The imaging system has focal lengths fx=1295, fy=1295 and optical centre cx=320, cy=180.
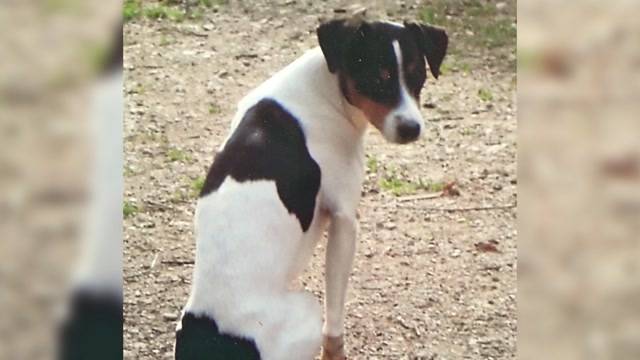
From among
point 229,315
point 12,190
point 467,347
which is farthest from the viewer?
point 467,347

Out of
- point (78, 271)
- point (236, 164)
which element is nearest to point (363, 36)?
point (236, 164)

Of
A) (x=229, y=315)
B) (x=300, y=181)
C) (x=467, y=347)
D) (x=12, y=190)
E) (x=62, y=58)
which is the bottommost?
(x=467, y=347)

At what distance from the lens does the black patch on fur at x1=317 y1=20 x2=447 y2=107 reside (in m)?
2.23

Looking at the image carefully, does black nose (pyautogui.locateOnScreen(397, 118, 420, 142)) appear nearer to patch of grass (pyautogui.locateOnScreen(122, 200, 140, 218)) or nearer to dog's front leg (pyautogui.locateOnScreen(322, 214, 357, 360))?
dog's front leg (pyautogui.locateOnScreen(322, 214, 357, 360))

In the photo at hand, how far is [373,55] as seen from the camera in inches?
88.0

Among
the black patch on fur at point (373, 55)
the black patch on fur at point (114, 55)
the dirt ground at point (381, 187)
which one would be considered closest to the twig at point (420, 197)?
the dirt ground at point (381, 187)

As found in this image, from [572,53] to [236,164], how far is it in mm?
610

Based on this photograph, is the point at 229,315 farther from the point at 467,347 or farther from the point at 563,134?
the point at 563,134

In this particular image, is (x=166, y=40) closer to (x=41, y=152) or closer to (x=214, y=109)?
(x=214, y=109)

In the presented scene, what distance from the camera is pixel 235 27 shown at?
231 cm

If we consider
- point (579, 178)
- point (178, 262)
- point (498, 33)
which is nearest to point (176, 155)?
point (178, 262)

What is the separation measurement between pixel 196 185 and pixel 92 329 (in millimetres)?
336

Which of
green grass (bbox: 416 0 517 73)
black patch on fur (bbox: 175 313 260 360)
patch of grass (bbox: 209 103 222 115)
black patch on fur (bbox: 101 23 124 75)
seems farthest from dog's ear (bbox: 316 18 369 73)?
black patch on fur (bbox: 175 313 260 360)

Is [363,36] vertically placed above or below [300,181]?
above
